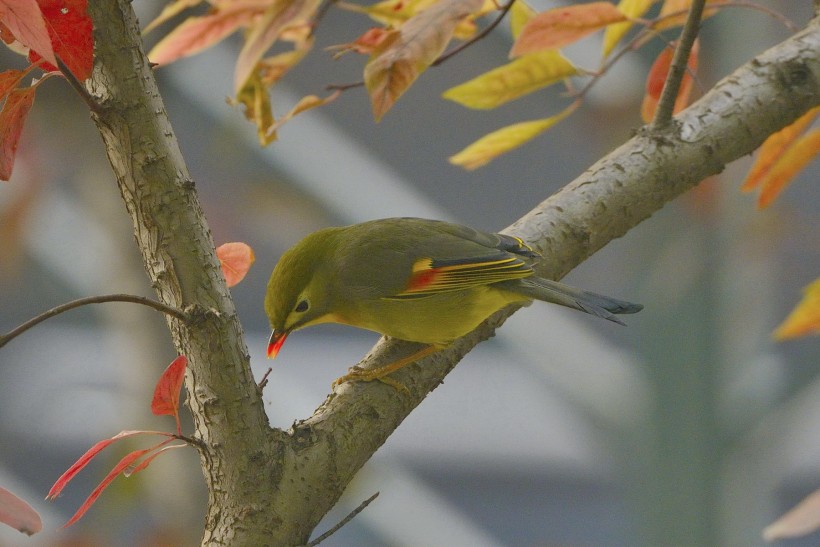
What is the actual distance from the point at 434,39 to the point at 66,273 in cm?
394

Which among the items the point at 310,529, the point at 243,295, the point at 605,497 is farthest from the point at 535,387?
the point at 310,529

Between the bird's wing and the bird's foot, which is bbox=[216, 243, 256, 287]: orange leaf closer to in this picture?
the bird's foot

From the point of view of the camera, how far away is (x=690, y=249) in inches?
140

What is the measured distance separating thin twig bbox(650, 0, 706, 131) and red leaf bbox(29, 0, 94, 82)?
2.69ft

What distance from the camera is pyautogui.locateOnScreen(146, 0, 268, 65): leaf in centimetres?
137

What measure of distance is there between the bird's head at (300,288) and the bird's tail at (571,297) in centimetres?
35

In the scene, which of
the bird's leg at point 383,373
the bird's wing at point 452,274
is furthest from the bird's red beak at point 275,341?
the bird's leg at point 383,373

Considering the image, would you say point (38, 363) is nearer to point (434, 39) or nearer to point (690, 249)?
point (690, 249)

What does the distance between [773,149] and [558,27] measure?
1.51 feet

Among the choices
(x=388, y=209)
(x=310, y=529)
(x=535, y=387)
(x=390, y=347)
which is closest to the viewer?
(x=310, y=529)

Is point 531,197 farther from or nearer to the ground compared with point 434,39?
farther from the ground

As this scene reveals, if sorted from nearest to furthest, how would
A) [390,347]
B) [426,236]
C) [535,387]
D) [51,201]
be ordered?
1. [390,347]
2. [426,236]
3. [535,387]
4. [51,201]

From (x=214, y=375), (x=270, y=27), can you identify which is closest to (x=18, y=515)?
(x=214, y=375)

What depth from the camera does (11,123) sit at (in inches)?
36.1
